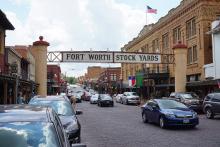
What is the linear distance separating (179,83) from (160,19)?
24.2 meters

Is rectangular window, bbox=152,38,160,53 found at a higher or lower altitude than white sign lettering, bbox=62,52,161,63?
higher

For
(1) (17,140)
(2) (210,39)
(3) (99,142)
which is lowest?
(3) (99,142)

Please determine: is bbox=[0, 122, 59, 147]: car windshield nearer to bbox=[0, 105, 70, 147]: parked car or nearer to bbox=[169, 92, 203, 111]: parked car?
bbox=[0, 105, 70, 147]: parked car

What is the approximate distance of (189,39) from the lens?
47312mm

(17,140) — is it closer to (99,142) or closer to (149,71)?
(99,142)

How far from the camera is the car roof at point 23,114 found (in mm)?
5289

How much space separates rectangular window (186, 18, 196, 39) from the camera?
4597 centimetres

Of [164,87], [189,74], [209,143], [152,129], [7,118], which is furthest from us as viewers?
[164,87]

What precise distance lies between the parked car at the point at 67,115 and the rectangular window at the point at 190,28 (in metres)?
34.8

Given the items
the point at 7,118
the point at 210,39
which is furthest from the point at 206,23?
the point at 7,118

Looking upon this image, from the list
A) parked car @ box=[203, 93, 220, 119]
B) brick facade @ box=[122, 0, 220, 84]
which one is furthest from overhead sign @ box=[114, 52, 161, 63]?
parked car @ box=[203, 93, 220, 119]

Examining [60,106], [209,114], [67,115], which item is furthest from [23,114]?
[209,114]

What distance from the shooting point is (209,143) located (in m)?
14.0

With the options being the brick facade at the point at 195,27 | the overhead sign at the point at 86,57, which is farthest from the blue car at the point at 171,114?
the brick facade at the point at 195,27
